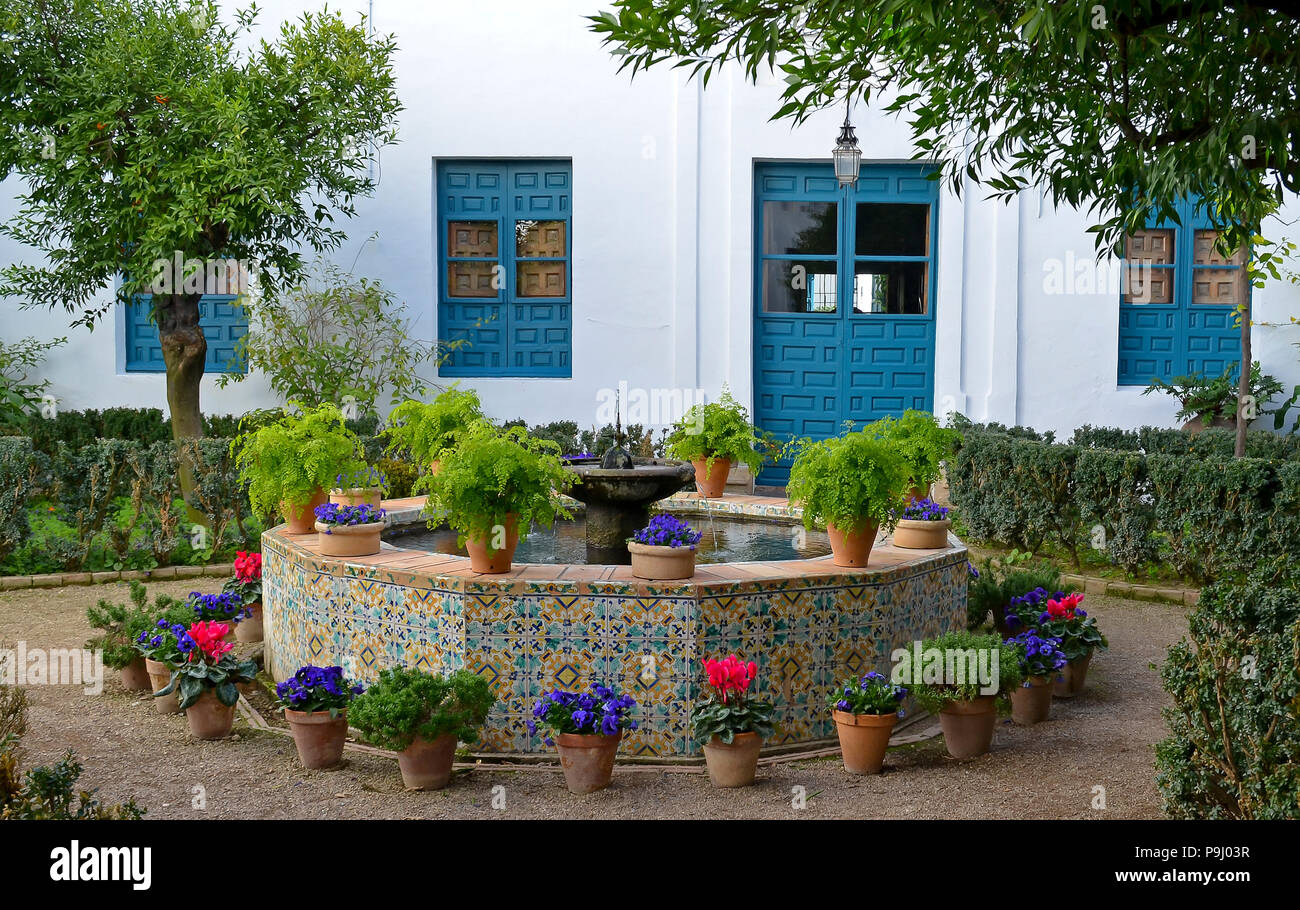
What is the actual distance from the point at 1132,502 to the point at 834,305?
4981 mm

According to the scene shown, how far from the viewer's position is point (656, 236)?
1310 centimetres

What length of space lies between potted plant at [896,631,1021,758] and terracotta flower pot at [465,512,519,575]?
1.86m

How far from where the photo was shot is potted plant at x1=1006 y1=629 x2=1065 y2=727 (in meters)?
6.02

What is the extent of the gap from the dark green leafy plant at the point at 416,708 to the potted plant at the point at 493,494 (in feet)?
2.10

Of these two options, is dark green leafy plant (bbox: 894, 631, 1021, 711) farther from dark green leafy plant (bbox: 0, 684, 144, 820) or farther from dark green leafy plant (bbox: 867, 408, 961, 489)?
dark green leafy plant (bbox: 0, 684, 144, 820)

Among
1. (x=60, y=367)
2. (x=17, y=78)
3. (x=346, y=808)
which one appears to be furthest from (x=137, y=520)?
(x=346, y=808)

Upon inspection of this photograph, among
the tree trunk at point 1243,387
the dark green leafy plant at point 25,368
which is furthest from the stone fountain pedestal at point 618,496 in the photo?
the dark green leafy plant at point 25,368

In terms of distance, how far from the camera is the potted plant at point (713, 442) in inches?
332

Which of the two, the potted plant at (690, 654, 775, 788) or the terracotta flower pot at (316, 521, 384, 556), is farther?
the terracotta flower pot at (316, 521, 384, 556)

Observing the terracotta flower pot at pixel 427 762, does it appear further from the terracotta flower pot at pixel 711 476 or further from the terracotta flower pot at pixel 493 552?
the terracotta flower pot at pixel 711 476

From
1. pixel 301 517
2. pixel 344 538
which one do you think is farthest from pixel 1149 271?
pixel 344 538

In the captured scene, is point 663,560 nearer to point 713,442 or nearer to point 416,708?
point 416,708

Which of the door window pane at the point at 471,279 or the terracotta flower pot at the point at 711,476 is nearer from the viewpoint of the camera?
the terracotta flower pot at the point at 711,476

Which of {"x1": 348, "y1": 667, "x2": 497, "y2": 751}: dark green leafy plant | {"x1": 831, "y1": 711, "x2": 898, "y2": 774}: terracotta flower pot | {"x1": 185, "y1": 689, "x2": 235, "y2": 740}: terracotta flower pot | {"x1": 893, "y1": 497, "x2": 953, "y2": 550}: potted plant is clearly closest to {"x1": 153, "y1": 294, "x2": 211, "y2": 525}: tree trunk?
{"x1": 185, "y1": 689, "x2": 235, "y2": 740}: terracotta flower pot
